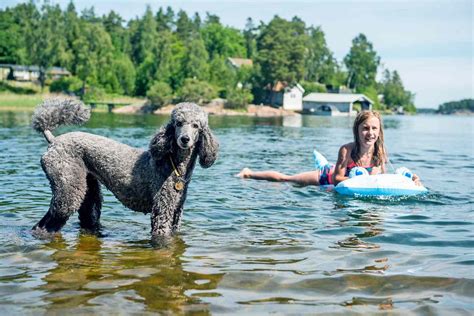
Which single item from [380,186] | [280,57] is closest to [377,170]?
[380,186]

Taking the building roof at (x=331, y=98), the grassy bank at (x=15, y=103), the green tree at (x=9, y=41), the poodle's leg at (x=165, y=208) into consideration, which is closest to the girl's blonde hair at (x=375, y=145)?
the poodle's leg at (x=165, y=208)

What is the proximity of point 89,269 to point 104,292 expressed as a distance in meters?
0.85

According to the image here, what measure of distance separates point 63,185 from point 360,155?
7.21 m

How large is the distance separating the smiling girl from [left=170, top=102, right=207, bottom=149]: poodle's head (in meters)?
5.69

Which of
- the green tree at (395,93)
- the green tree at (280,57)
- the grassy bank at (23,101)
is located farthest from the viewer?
the green tree at (395,93)

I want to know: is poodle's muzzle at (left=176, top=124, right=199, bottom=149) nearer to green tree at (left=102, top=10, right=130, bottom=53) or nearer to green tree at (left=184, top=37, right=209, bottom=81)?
green tree at (left=184, top=37, right=209, bottom=81)

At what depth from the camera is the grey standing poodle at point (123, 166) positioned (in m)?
7.30

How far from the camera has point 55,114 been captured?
7.78 metres

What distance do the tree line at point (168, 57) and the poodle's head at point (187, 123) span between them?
8253cm

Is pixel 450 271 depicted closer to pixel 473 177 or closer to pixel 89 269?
pixel 89 269

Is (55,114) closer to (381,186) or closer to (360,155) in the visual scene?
(381,186)

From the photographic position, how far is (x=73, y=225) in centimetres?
878

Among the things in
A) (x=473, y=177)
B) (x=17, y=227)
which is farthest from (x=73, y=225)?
(x=473, y=177)

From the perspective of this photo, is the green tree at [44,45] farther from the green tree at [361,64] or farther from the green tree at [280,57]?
the green tree at [361,64]
